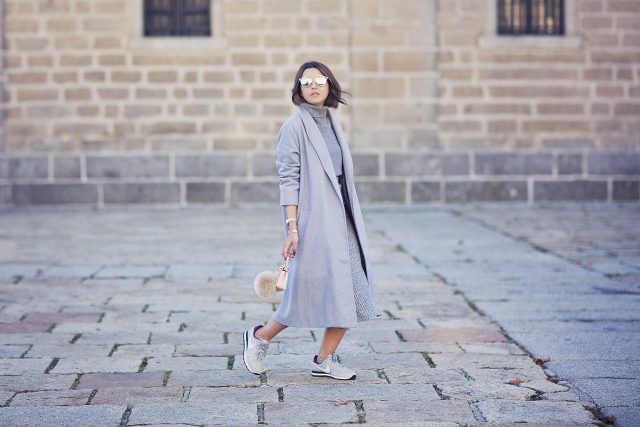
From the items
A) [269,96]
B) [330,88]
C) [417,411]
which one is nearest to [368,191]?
[269,96]

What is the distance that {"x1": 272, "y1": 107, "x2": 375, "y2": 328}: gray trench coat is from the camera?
183 inches

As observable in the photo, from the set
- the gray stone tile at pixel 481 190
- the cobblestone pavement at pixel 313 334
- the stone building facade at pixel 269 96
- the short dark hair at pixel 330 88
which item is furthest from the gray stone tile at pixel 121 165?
the short dark hair at pixel 330 88

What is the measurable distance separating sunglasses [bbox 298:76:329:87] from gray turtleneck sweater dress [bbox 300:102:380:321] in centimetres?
10

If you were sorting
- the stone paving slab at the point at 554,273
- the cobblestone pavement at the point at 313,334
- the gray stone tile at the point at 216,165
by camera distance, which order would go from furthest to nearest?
the gray stone tile at the point at 216,165
the stone paving slab at the point at 554,273
the cobblestone pavement at the point at 313,334

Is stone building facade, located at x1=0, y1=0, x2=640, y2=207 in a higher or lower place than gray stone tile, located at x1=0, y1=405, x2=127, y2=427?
higher

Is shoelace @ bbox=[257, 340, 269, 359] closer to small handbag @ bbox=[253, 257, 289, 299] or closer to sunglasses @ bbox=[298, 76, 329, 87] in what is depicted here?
small handbag @ bbox=[253, 257, 289, 299]

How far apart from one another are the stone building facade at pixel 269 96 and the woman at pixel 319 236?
354 inches

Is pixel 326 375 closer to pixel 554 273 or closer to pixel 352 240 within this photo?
pixel 352 240

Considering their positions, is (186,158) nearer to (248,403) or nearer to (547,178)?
(547,178)

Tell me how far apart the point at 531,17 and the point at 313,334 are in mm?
9329

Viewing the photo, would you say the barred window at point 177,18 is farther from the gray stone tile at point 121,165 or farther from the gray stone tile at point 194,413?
the gray stone tile at point 194,413

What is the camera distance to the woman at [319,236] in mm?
4652

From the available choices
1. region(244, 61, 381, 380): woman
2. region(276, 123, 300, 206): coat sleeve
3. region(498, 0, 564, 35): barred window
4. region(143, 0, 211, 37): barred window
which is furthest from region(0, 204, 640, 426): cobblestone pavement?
region(498, 0, 564, 35): barred window

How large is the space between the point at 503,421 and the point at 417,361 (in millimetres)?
1095
